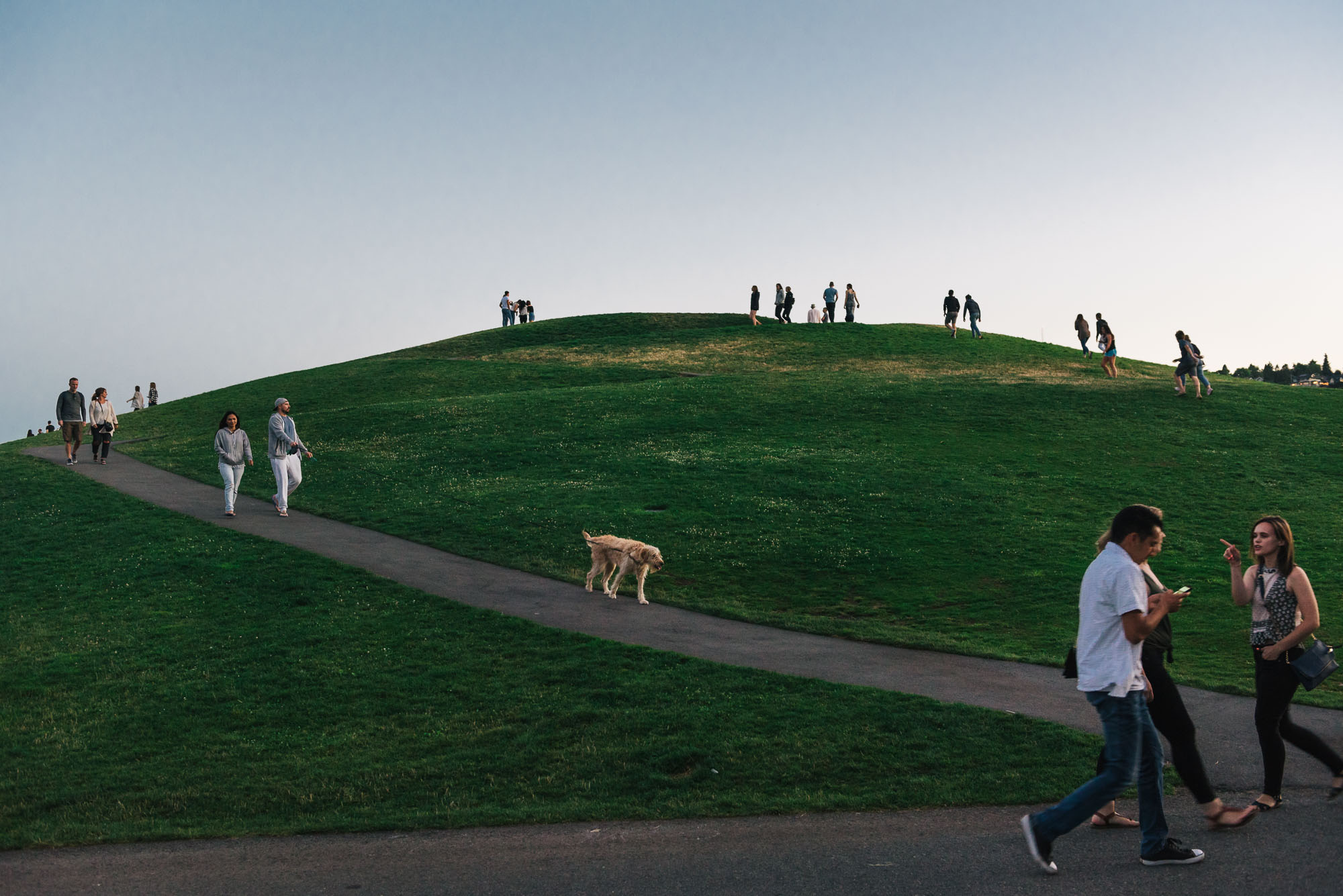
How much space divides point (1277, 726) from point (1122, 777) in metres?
2.48

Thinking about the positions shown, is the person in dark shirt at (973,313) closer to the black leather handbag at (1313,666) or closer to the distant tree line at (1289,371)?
the black leather handbag at (1313,666)

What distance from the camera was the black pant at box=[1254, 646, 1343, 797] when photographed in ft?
27.6

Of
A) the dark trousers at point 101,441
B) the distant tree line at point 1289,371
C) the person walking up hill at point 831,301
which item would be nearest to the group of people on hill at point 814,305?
the person walking up hill at point 831,301

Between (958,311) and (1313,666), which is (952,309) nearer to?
(958,311)

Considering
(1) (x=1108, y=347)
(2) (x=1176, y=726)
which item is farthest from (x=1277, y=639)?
(1) (x=1108, y=347)

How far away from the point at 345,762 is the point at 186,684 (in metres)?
3.71

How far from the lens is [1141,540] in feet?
23.3

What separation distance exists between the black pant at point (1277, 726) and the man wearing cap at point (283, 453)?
19528 millimetres

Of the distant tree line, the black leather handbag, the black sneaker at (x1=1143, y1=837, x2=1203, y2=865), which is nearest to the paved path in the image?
the black sneaker at (x1=1143, y1=837, x2=1203, y2=865)

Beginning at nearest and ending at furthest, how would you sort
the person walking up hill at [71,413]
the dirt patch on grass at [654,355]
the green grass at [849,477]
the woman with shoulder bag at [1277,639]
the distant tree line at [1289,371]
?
1. the woman with shoulder bag at [1277,639]
2. the green grass at [849,477]
3. the person walking up hill at [71,413]
4. the dirt patch on grass at [654,355]
5. the distant tree line at [1289,371]

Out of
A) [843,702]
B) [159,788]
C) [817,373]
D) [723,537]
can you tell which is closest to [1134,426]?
[817,373]

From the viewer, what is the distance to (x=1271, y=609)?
27.8ft

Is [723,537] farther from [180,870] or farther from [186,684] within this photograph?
[180,870]

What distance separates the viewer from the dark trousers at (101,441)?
30391mm
